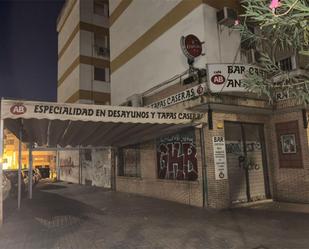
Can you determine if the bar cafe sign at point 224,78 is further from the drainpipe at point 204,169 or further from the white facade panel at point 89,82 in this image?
the white facade panel at point 89,82

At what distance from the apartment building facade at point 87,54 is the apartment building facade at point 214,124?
33.0ft

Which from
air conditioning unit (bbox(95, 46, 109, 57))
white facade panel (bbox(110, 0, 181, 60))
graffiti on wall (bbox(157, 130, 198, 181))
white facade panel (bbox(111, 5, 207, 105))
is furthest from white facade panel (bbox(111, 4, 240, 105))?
air conditioning unit (bbox(95, 46, 109, 57))

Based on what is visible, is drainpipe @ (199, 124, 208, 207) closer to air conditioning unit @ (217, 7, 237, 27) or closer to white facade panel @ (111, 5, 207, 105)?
white facade panel @ (111, 5, 207, 105)

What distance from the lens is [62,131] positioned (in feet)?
39.2

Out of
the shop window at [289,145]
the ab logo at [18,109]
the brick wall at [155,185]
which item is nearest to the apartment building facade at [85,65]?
the brick wall at [155,185]

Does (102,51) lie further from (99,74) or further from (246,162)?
(246,162)

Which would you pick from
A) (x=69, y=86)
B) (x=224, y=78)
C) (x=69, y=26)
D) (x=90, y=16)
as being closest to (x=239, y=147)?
(x=224, y=78)

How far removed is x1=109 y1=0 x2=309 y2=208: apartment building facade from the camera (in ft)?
35.4

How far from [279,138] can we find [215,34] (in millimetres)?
5158

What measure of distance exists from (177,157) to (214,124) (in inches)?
102

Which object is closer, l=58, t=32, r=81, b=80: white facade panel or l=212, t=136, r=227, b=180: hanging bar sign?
l=212, t=136, r=227, b=180: hanging bar sign

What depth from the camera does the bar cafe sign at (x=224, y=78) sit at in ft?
33.4

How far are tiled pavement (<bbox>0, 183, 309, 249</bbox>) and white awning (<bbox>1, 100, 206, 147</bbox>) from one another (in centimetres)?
314

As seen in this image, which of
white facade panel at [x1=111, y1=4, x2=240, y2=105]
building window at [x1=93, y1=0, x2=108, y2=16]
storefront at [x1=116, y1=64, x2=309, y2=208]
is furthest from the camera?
building window at [x1=93, y1=0, x2=108, y2=16]
